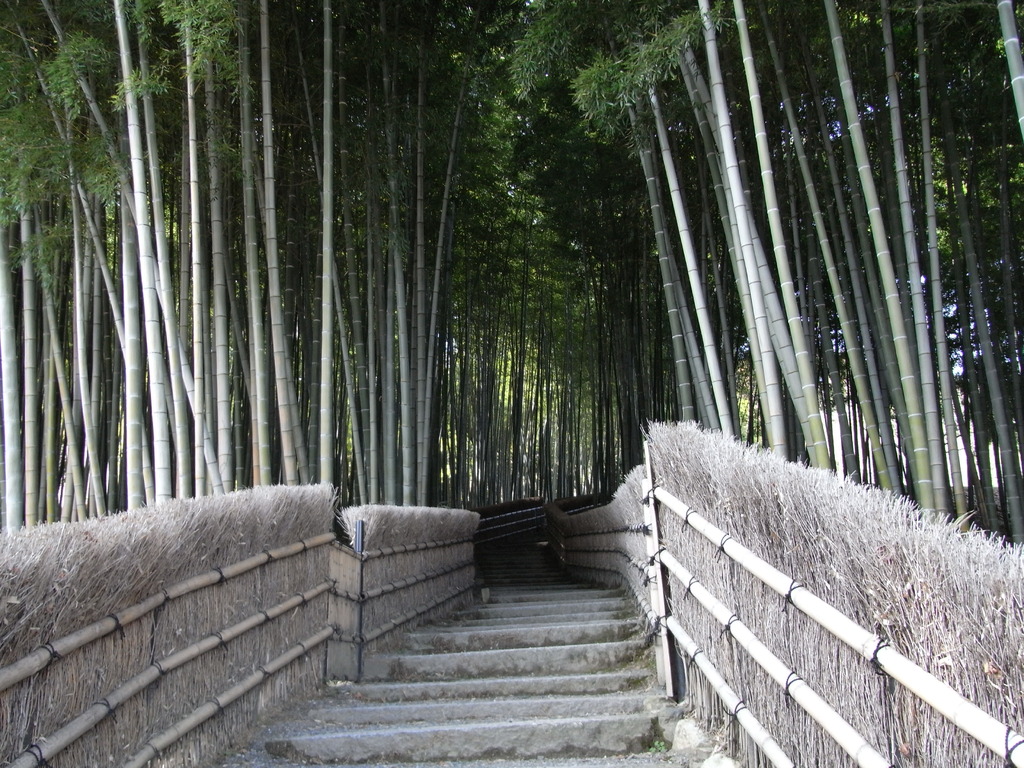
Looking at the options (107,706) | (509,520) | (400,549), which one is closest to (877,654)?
(107,706)

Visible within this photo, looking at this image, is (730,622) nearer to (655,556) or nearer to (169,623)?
(655,556)

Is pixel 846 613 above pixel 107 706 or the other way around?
above

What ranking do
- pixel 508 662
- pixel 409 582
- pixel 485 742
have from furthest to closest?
pixel 409 582
pixel 508 662
pixel 485 742

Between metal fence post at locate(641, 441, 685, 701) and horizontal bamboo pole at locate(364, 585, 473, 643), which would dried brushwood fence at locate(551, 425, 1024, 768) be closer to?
metal fence post at locate(641, 441, 685, 701)

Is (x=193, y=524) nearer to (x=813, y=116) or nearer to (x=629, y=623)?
(x=629, y=623)

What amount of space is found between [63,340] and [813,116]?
16.6 feet

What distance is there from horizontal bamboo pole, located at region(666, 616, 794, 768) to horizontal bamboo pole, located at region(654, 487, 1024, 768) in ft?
0.98

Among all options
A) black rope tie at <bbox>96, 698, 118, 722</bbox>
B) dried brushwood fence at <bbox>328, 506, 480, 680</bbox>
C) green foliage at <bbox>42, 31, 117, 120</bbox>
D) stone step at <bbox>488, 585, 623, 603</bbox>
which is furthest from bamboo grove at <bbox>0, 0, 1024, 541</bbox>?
black rope tie at <bbox>96, 698, 118, 722</bbox>

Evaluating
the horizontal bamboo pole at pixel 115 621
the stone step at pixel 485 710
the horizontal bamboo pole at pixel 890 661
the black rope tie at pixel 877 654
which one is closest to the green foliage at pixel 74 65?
the horizontal bamboo pole at pixel 115 621

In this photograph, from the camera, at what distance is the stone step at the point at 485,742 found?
2.44 m

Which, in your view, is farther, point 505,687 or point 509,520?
point 509,520

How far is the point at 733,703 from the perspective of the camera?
6.77ft

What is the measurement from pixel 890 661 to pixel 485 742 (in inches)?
56.2

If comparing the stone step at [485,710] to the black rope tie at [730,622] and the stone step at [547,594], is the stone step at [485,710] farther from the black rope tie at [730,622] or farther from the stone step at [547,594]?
the stone step at [547,594]
